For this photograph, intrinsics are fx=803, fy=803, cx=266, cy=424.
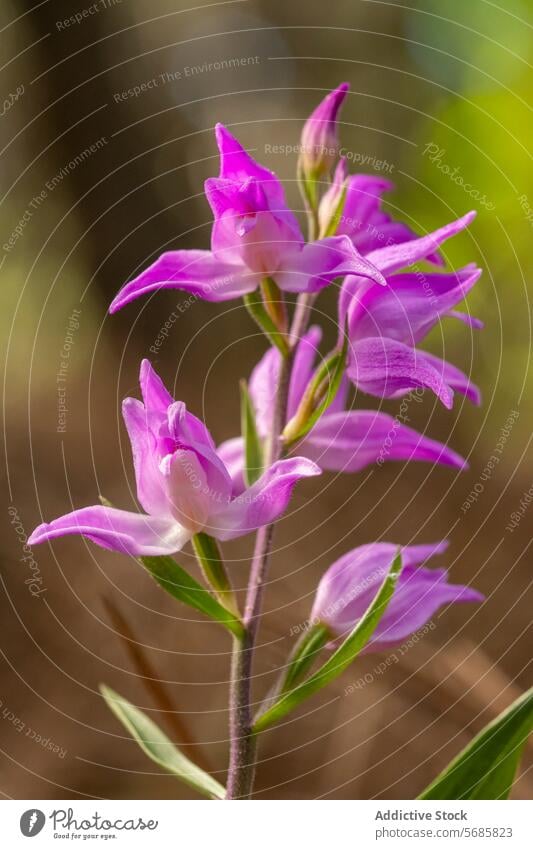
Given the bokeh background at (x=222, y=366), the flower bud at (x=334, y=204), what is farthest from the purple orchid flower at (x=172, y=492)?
the bokeh background at (x=222, y=366)

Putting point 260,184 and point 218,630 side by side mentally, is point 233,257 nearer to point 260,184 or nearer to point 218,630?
point 260,184

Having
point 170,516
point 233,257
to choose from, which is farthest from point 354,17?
point 170,516

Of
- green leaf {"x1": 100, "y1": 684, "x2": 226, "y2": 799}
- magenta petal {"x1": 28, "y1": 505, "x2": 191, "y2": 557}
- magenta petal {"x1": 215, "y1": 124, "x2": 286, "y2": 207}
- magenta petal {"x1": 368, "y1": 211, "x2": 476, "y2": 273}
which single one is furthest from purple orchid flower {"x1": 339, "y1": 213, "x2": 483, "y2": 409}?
green leaf {"x1": 100, "y1": 684, "x2": 226, "y2": 799}

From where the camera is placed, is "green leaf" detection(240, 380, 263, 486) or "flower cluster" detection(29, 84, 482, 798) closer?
"flower cluster" detection(29, 84, 482, 798)

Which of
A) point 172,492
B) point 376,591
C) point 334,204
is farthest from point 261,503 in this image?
point 334,204

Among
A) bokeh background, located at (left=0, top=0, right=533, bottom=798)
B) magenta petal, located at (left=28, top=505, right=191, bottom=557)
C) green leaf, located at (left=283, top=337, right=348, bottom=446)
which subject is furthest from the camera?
bokeh background, located at (left=0, top=0, right=533, bottom=798)

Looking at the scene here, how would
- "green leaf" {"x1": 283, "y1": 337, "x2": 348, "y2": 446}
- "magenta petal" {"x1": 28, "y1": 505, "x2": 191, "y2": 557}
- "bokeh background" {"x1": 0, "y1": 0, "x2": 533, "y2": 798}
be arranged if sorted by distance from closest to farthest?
"magenta petal" {"x1": 28, "y1": 505, "x2": 191, "y2": 557} < "green leaf" {"x1": 283, "y1": 337, "x2": 348, "y2": 446} < "bokeh background" {"x1": 0, "y1": 0, "x2": 533, "y2": 798}

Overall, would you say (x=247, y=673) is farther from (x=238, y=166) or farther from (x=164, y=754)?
(x=238, y=166)

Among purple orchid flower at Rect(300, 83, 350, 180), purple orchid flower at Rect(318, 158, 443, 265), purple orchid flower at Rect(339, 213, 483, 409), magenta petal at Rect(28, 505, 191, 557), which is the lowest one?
magenta petal at Rect(28, 505, 191, 557)

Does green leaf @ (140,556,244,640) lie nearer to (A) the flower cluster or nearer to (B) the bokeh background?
(A) the flower cluster
